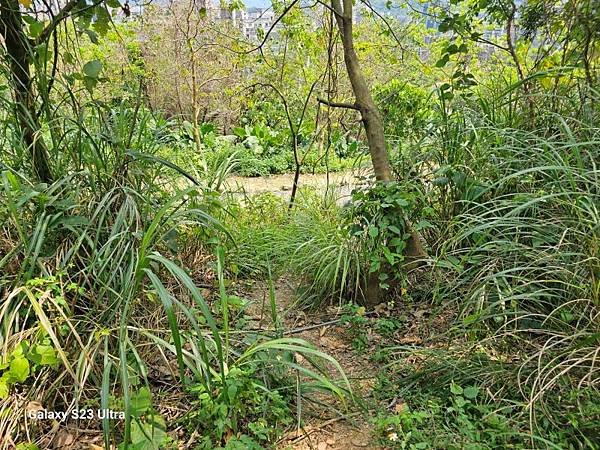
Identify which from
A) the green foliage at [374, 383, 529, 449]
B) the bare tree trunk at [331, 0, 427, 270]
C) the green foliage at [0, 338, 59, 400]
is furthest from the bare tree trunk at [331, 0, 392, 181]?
the green foliage at [0, 338, 59, 400]

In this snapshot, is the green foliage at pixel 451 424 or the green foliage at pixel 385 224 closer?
the green foliage at pixel 451 424

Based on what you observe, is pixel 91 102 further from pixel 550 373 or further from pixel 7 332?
pixel 550 373

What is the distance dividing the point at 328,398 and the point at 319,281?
0.84 metres

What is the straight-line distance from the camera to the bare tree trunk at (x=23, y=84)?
68.6 inches

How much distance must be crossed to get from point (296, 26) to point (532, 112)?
2.81 metres

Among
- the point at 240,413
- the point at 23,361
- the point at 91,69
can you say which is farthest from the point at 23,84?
Answer: the point at 240,413

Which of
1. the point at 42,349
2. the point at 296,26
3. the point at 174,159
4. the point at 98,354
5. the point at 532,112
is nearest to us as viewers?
the point at 42,349

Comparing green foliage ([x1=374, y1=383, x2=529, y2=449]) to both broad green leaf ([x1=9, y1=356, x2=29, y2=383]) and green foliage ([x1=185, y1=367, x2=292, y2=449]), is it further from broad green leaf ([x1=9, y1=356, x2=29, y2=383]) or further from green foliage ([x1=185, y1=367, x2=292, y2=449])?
broad green leaf ([x1=9, y1=356, x2=29, y2=383])

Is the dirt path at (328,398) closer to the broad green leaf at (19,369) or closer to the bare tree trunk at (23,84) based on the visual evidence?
the broad green leaf at (19,369)

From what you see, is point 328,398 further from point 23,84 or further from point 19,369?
point 23,84

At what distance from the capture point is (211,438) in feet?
4.33

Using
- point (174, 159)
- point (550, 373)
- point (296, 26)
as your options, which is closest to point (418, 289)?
point (550, 373)

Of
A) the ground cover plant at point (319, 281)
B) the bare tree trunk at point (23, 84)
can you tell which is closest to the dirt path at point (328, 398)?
the ground cover plant at point (319, 281)

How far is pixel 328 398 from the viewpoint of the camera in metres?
1.57
